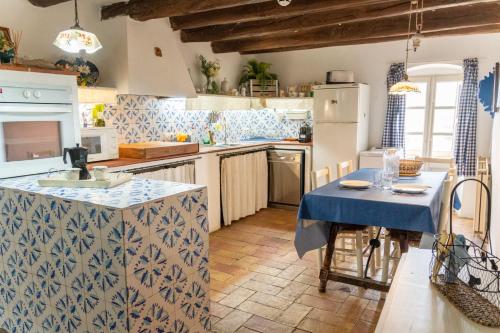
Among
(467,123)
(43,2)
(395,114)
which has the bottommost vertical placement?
(467,123)

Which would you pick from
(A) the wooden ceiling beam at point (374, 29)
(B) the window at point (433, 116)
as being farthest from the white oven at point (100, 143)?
(B) the window at point (433, 116)

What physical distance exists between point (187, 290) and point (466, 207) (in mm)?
4107

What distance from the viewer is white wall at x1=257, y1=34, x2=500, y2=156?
15.2 feet

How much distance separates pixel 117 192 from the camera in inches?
79.8

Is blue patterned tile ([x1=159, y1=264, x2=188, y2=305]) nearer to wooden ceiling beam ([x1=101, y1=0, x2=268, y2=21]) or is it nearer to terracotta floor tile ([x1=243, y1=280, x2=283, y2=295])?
terracotta floor tile ([x1=243, y1=280, x2=283, y2=295])

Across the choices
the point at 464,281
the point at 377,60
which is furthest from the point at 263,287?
the point at 377,60

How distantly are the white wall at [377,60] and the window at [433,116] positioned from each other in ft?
1.01

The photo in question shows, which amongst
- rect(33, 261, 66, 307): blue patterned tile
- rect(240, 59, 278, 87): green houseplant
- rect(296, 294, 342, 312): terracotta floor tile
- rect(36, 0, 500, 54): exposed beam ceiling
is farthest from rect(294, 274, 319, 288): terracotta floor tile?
rect(240, 59, 278, 87): green houseplant

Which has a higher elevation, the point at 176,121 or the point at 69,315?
the point at 176,121

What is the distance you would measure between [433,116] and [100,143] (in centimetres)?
415

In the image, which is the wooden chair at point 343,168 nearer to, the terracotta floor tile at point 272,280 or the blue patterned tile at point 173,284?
the terracotta floor tile at point 272,280

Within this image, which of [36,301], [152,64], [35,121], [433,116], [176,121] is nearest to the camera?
[36,301]

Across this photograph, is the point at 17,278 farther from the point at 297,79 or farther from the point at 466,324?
the point at 297,79

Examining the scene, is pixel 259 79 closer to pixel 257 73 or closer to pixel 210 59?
pixel 257 73
